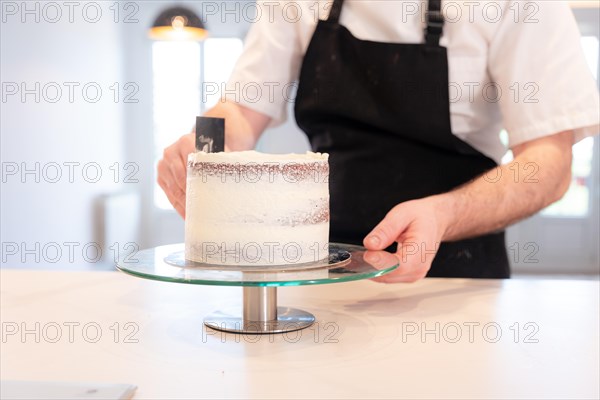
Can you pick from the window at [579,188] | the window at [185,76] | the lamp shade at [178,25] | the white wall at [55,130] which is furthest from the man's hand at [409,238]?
the window at [579,188]

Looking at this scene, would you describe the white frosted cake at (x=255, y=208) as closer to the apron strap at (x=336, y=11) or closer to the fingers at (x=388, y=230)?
the fingers at (x=388, y=230)

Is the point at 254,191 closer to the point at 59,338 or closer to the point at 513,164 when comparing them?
the point at 59,338

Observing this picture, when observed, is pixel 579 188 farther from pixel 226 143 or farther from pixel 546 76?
pixel 226 143

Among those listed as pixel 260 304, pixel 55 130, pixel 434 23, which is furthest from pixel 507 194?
pixel 55 130

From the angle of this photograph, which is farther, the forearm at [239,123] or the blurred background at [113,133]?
the blurred background at [113,133]

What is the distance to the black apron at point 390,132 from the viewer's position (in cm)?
145

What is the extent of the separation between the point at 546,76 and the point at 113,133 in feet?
16.8

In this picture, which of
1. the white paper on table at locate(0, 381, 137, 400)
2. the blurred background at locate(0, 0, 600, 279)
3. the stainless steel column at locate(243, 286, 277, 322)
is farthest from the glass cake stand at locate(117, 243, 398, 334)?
the blurred background at locate(0, 0, 600, 279)

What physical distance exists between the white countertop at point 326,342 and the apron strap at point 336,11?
0.64 m

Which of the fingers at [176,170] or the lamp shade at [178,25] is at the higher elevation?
the lamp shade at [178,25]

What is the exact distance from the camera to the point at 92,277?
48.3 inches

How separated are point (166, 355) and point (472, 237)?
80 cm

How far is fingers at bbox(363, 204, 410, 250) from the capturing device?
0.94 meters

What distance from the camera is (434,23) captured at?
1430 mm
